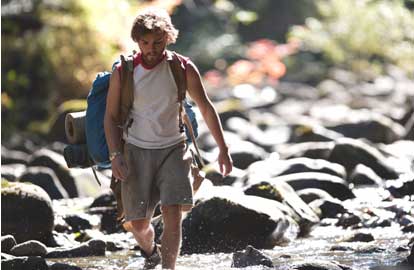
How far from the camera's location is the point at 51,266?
242 inches

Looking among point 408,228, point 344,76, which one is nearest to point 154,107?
point 408,228

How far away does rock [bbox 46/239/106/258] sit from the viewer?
7145 millimetres

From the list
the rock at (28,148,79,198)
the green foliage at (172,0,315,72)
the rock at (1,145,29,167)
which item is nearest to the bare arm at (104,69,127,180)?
the rock at (28,148,79,198)

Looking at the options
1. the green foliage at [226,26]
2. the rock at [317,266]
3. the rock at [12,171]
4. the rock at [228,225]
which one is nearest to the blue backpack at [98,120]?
the rock at [317,266]

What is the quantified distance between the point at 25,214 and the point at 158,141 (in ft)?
8.80

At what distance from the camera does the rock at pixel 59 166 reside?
37.0 feet

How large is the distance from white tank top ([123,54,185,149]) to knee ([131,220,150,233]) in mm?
526

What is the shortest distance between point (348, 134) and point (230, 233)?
30.1 ft

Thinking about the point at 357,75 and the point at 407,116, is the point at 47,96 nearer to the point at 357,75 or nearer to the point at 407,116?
the point at 407,116

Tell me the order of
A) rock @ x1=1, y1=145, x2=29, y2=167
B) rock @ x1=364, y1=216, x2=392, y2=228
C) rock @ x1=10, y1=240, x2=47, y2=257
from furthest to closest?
rock @ x1=1, y1=145, x2=29, y2=167
rock @ x1=364, y1=216, x2=392, y2=228
rock @ x1=10, y1=240, x2=47, y2=257

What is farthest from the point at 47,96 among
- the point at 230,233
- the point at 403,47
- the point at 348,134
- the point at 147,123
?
the point at 147,123

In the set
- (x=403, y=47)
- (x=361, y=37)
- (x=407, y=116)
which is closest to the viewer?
(x=407, y=116)

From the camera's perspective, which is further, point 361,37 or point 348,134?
point 361,37

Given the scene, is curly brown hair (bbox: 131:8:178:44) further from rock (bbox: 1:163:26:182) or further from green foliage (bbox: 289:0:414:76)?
green foliage (bbox: 289:0:414:76)
